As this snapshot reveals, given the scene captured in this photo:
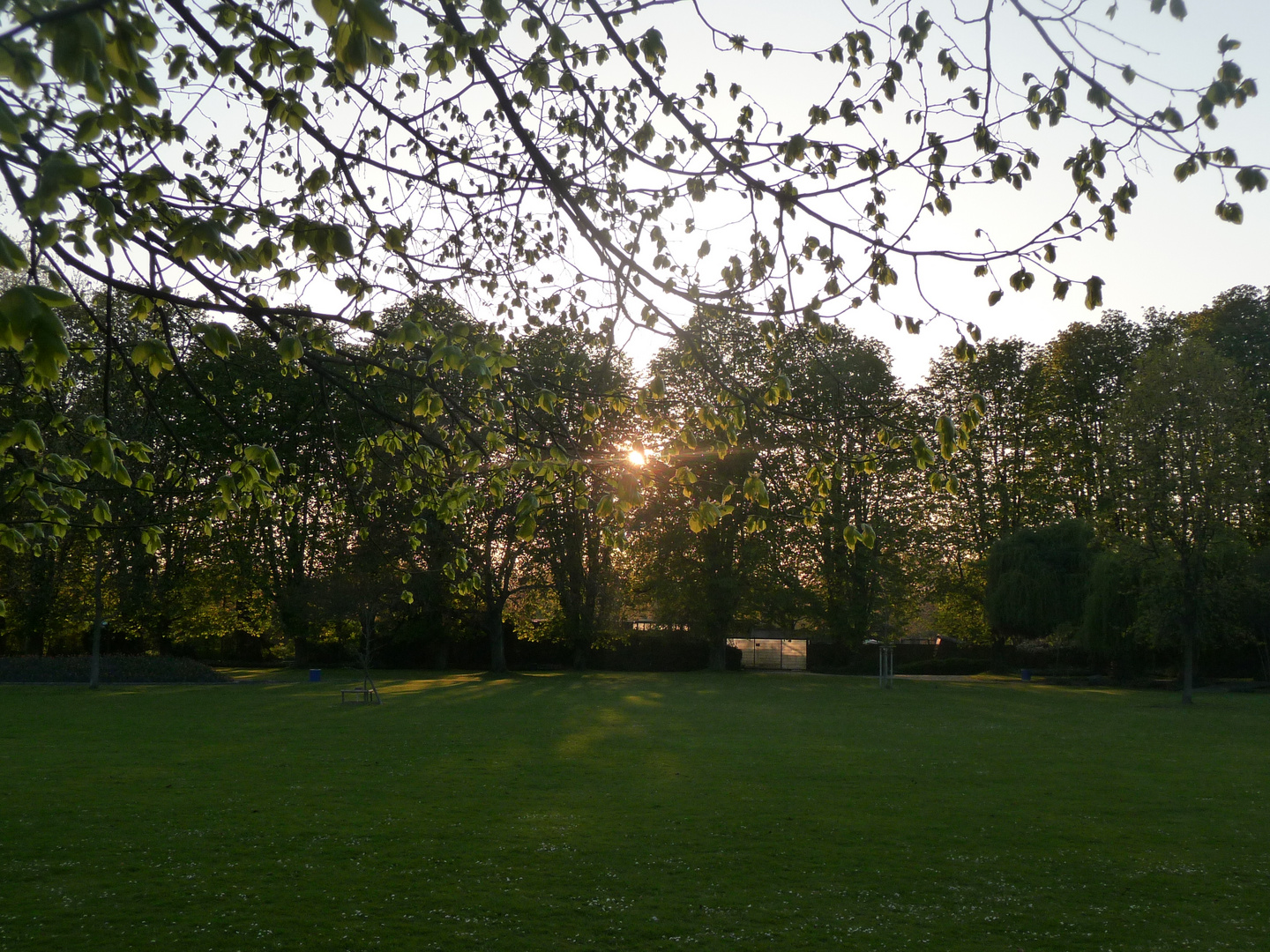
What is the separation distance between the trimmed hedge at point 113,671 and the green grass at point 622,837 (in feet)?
48.0

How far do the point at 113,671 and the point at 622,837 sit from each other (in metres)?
30.9

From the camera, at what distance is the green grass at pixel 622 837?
23.7 feet

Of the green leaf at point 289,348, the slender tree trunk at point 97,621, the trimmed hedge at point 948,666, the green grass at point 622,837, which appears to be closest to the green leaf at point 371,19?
the green leaf at point 289,348

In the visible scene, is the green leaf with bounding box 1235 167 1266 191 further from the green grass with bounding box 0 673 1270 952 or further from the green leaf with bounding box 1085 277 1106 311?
the green grass with bounding box 0 673 1270 952

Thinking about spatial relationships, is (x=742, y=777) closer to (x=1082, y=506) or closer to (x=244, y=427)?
(x=244, y=427)

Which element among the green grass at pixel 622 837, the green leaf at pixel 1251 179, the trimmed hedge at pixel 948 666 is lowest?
the trimmed hedge at pixel 948 666

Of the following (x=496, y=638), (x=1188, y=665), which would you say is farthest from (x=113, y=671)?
(x=1188, y=665)

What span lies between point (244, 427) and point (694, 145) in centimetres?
3293

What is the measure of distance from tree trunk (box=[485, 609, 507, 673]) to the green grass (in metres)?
23.6

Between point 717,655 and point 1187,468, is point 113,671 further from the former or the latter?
point 1187,468

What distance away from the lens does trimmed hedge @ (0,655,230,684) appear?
33.3 m

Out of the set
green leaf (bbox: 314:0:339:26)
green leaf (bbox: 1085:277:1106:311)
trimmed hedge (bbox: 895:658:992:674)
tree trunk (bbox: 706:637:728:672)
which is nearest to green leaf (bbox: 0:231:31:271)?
green leaf (bbox: 314:0:339:26)

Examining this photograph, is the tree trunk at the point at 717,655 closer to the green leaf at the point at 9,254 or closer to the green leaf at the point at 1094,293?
the green leaf at the point at 1094,293

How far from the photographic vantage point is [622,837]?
9.98 m
